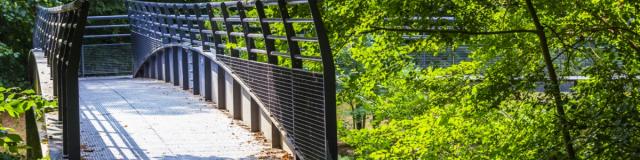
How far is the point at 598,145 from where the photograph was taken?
5316 mm

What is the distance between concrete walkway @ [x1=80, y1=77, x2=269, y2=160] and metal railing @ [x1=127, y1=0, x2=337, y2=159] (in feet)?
0.94

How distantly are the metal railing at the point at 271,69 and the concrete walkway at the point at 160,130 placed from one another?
29 centimetres

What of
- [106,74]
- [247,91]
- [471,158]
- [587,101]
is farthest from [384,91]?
[106,74]

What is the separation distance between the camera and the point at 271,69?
9.08m

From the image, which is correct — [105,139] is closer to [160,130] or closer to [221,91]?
[160,130]

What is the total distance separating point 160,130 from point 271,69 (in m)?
2.46

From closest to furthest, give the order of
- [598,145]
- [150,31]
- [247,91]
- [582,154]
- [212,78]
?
[598,145], [582,154], [247,91], [212,78], [150,31]

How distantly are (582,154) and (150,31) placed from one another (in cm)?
1553

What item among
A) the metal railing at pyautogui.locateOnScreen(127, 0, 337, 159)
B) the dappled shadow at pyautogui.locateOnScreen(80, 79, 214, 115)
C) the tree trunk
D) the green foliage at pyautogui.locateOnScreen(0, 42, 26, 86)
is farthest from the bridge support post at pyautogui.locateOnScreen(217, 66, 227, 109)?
the green foliage at pyautogui.locateOnScreen(0, 42, 26, 86)

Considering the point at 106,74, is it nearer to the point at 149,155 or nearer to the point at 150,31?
the point at 150,31

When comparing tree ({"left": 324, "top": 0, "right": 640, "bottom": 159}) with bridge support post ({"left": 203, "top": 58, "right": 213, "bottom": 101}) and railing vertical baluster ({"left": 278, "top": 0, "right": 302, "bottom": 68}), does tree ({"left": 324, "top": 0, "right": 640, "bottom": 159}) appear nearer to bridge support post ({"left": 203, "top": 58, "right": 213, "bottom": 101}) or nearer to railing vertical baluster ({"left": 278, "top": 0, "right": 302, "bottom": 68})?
railing vertical baluster ({"left": 278, "top": 0, "right": 302, "bottom": 68})

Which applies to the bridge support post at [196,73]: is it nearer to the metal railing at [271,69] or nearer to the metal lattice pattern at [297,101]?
the metal railing at [271,69]

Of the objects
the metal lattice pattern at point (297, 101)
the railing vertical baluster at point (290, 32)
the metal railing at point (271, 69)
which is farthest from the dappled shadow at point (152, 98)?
the railing vertical baluster at point (290, 32)

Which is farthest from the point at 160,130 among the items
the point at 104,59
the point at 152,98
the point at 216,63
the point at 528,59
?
the point at 104,59
